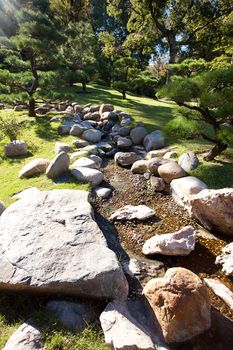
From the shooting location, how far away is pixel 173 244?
303 cm

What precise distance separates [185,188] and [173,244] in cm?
118

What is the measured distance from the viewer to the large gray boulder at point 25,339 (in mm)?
1989

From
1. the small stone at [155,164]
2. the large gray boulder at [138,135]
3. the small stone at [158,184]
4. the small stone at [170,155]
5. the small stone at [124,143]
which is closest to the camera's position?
the small stone at [158,184]

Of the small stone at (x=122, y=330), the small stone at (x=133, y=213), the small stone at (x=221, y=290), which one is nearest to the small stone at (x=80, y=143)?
the small stone at (x=133, y=213)

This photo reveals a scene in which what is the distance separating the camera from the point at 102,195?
4.35 meters

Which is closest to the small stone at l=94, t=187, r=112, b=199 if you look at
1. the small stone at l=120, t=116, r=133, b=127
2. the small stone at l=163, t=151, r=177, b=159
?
the small stone at l=163, t=151, r=177, b=159

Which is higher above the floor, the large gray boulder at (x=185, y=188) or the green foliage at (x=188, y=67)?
the green foliage at (x=188, y=67)

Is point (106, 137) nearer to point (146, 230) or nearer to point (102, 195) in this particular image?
point (102, 195)

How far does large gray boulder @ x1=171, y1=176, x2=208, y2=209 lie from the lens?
12.8ft

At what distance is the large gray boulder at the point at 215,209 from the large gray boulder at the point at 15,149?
13.6 ft

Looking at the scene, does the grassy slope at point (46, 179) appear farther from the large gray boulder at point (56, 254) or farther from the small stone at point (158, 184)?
the small stone at point (158, 184)

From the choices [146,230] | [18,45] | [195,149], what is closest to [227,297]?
[146,230]

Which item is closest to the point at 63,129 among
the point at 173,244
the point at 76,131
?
the point at 76,131

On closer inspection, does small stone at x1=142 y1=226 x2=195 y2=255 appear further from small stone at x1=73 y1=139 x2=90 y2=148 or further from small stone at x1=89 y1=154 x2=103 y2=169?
small stone at x1=73 y1=139 x2=90 y2=148
